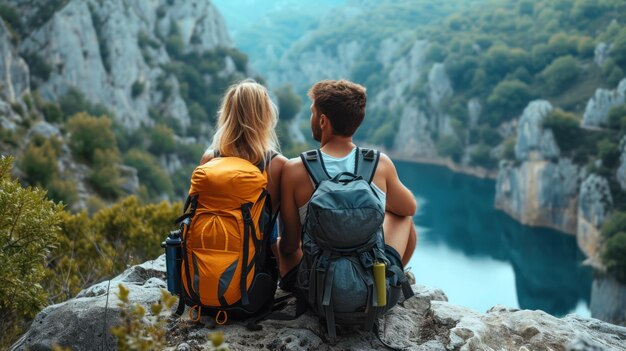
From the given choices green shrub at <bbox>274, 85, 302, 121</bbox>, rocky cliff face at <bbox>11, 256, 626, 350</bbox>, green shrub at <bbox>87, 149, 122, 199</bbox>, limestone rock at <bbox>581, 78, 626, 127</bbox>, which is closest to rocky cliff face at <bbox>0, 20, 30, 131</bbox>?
green shrub at <bbox>87, 149, 122, 199</bbox>

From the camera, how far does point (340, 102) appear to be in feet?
15.3

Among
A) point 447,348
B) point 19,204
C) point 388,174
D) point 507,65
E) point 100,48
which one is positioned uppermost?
point 388,174

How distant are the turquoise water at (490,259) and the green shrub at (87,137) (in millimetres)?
18664

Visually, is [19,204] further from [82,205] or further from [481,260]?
[481,260]

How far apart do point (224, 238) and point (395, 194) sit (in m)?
1.31

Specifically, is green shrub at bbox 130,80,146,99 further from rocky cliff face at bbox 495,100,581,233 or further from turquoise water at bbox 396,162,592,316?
rocky cliff face at bbox 495,100,581,233

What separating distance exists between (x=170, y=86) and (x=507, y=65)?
135 ft

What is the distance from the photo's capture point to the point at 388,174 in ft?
16.0

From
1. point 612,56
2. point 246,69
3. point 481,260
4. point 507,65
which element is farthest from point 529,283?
point 507,65

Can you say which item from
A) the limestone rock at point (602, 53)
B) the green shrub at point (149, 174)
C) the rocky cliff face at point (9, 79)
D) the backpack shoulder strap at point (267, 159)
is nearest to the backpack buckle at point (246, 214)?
the backpack shoulder strap at point (267, 159)

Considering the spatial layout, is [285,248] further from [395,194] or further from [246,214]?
[395,194]

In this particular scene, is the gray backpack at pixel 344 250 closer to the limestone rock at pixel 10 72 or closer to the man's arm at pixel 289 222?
the man's arm at pixel 289 222

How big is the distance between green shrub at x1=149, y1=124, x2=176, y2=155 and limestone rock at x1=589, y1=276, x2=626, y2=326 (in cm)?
3250

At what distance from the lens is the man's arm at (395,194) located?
487 centimetres
